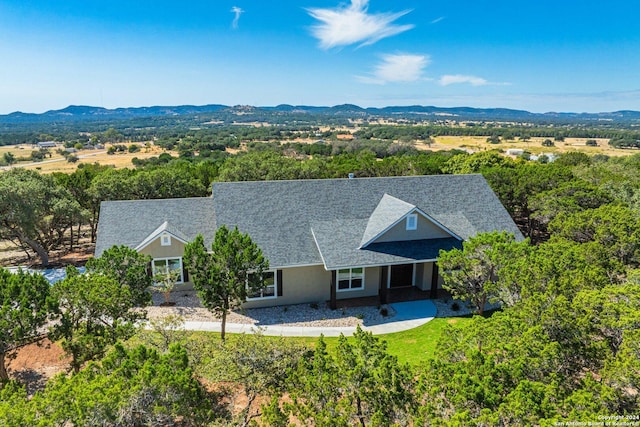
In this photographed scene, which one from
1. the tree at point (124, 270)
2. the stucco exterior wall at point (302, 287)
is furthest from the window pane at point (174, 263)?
the tree at point (124, 270)

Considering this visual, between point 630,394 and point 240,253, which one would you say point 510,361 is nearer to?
point 630,394

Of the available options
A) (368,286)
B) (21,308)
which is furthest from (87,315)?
(368,286)

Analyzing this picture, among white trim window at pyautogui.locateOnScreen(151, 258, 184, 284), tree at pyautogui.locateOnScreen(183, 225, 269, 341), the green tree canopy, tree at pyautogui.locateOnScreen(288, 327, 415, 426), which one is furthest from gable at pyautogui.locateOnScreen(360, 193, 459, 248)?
tree at pyautogui.locateOnScreen(288, 327, 415, 426)

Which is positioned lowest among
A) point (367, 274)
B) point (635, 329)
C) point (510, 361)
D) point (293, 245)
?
point (367, 274)

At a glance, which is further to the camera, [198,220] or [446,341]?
[198,220]

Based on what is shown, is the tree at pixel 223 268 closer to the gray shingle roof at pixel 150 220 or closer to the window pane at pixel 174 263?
the gray shingle roof at pixel 150 220

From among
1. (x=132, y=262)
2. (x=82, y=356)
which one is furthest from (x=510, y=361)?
(x=132, y=262)
